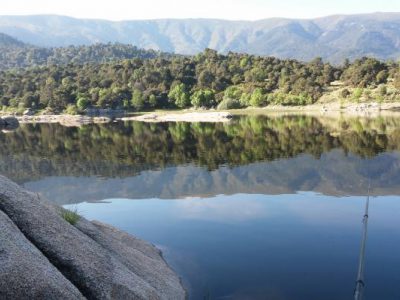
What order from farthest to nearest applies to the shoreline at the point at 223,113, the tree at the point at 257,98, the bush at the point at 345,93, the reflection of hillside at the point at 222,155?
the tree at the point at 257,98 < the bush at the point at 345,93 < the shoreline at the point at 223,113 < the reflection of hillside at the point at 222,155

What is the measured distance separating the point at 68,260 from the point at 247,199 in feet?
98.9

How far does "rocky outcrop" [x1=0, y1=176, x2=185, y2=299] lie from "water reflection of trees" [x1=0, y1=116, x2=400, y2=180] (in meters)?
42.0

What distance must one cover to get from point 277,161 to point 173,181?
59.8 ft

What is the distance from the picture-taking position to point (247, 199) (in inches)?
1794

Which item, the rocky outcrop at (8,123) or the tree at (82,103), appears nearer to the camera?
the rocky outcrop at (8,123)

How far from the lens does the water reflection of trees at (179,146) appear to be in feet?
231

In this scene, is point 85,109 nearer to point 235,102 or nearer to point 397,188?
point 235,102

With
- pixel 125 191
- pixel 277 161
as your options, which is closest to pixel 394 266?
pixel 125 191

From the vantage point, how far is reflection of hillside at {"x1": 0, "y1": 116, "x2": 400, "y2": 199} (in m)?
55.4

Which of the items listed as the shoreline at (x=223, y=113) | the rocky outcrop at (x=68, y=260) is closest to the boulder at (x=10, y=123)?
the shoreline at (x=223, y=113)

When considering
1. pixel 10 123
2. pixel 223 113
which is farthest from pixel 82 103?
pixel 223 113

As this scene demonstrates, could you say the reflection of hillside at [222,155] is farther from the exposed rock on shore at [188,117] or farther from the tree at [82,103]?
the tree at [82,103]

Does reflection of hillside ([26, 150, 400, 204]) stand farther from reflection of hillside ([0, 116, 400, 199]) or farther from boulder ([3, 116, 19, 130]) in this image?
boulder ([3, 116, 19, 130])

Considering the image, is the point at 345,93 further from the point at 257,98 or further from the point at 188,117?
the point at 188,117
